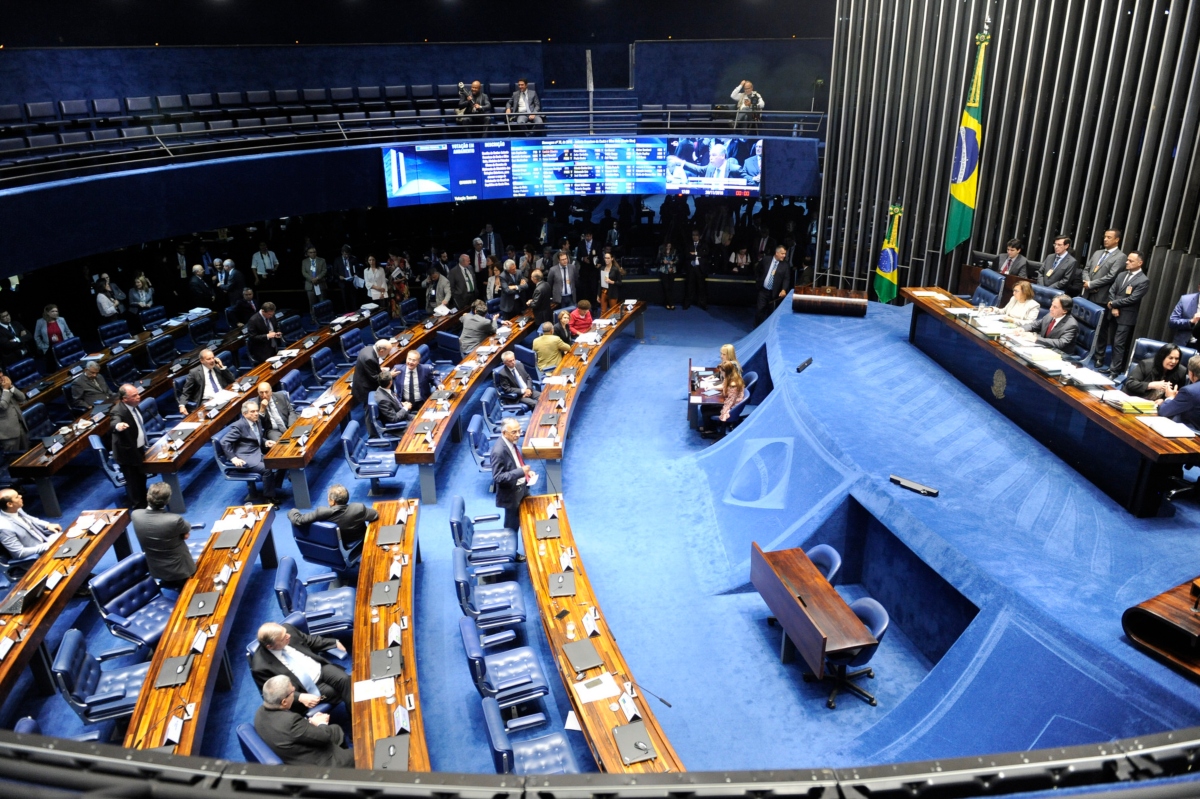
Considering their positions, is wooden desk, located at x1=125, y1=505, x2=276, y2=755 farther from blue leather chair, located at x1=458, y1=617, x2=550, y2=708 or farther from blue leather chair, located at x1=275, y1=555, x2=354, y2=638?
blue leather chair, located at x1=458, y1=617, x2=550, y2=708

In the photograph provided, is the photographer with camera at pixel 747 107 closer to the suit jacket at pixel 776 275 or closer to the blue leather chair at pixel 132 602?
the suit jacket at pixel 776 275

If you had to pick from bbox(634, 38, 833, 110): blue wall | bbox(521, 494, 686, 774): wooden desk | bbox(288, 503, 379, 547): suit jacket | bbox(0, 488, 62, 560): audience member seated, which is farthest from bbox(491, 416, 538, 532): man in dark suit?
bbox(634, 38, 833, 110): blue wall

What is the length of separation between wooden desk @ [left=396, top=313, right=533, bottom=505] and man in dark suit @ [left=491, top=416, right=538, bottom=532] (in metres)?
1.16

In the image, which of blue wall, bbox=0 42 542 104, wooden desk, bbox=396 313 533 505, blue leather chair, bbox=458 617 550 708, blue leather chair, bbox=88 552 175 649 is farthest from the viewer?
blue wall, bbox=0 42 542 104

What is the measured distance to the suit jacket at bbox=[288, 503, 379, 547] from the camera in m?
7.24

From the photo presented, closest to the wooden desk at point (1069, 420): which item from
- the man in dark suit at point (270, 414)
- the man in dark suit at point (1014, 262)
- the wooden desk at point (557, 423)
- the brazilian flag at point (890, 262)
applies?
the man in dark suit at point (1014, 262)

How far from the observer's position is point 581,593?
21.4 ft

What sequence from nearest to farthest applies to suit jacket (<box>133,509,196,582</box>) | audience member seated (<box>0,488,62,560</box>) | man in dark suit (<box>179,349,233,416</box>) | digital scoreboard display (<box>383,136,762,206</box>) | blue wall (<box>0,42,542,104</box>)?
suit jacket (<box>133,509,196,582</box>) → audience member seated (<box>0,488,62,560</box>) → man in dark suit (<box>179,349,233,416</box>) → blue wall (<box>0,42,542,104</box>) → digital scoreboard display (<box>383,136,762,206</box>)

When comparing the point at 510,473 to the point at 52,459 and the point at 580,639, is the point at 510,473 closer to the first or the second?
the point at 580,639

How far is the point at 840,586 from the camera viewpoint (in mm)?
7703

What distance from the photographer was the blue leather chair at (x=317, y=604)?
646cm

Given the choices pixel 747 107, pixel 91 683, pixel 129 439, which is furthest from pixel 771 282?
pixel 91 683

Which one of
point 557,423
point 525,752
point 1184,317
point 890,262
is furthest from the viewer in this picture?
point 890,262

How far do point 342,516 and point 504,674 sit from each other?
91.5 inches
